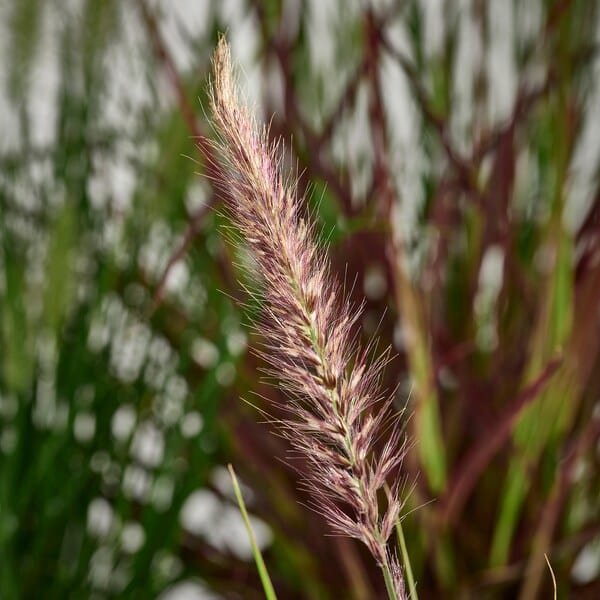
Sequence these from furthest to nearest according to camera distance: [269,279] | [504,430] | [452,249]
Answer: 1. [452,249]
2. [504,430]
3. [269,279]

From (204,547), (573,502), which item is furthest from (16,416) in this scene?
(573,502)

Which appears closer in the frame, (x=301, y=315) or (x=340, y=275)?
(x=301, y=315)

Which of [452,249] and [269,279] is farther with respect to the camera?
[452,249]

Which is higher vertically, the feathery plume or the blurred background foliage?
the feathery plume

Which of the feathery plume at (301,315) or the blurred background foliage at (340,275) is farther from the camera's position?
the blurred background foliage at (340,275)

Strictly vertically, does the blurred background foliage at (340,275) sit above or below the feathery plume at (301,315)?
below

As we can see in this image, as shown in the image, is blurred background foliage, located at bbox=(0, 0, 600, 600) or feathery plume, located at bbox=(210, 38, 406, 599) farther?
blurred background foliage, located at bbox=(0, 0, 600, 600)

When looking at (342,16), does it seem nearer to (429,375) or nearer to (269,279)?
(429,375)

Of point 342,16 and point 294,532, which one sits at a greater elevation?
point 342,16
